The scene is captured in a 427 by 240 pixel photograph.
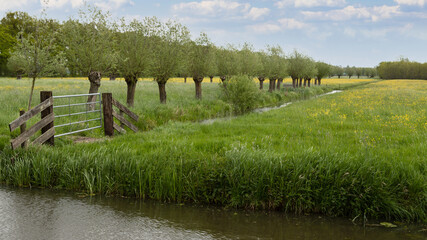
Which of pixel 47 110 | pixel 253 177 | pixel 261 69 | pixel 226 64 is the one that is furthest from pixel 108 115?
pixel 261 69

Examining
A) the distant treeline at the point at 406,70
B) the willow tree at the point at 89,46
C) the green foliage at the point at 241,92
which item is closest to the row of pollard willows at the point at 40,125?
the willow tree at the point at 89,46

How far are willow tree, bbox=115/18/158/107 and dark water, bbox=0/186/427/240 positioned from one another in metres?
17.3

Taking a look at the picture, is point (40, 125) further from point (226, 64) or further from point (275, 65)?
point (275, 65)

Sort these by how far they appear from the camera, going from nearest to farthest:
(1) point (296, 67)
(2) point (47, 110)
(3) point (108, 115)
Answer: (2) point (47, 110), (3) point (108, 115), (1) point (296, 67)

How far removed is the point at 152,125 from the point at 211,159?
11.6 meters

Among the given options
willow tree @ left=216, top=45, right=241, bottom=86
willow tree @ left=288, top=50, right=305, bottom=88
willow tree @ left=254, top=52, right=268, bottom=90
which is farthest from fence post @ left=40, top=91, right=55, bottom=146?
willow tree @ left=288, top=50, right=305, bottom=88

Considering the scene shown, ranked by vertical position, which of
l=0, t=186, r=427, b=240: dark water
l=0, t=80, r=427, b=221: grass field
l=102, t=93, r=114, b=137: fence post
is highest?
l=102, t=93, r=114, b=137: fence post

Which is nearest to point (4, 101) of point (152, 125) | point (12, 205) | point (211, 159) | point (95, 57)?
point (95, 57)

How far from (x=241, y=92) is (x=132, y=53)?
1098 cm

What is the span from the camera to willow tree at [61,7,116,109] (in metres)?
21.4

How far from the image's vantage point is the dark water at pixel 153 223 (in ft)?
21.3

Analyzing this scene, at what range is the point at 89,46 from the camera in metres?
21.6

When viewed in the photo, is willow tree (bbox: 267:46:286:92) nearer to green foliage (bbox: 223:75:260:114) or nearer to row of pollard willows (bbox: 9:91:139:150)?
green foliage (bbox: 223:75:260:114)

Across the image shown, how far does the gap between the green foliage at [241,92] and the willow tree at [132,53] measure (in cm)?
883
